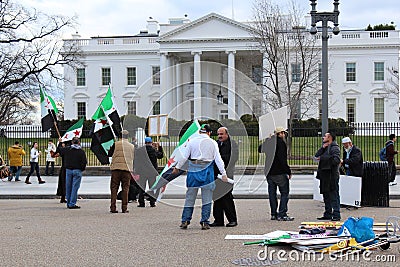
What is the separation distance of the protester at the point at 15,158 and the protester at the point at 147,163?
1011cm

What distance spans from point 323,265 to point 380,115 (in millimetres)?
60294

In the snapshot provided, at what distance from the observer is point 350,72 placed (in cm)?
6738

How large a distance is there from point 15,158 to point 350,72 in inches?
1910

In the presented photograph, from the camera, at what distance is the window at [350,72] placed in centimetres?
6712

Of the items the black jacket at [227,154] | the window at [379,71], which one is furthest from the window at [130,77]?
the black jacket at [227,154]

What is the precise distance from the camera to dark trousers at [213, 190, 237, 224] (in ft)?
39.5

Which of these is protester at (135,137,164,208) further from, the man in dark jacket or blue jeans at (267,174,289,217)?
the man in dark jacket

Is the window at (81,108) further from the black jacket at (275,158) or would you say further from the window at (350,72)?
the black jacket at (275,158)

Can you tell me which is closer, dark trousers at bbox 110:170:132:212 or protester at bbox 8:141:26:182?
dark trousers at bbox 110:170:132:212

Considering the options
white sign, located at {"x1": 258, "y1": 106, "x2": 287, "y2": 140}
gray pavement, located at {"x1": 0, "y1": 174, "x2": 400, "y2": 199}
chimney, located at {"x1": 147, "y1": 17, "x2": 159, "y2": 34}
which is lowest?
gray pavement, located at {"x1": 0, "y1": 174, "x2": 400, "y2": 199}

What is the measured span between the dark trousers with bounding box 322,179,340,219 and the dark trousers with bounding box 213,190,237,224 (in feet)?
→ 6.68

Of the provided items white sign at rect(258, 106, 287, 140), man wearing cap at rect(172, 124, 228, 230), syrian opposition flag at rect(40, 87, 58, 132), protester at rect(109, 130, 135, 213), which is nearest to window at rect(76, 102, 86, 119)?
syrian opposition flag at rect(40, 87, 58, 132)

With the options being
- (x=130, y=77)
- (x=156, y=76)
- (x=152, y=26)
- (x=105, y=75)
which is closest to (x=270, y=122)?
(x=156, y=76)

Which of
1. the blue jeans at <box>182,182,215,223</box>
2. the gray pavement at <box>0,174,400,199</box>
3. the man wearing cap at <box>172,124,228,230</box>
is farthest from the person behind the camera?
the gray pavement at <box>0,174,400,199</box>
